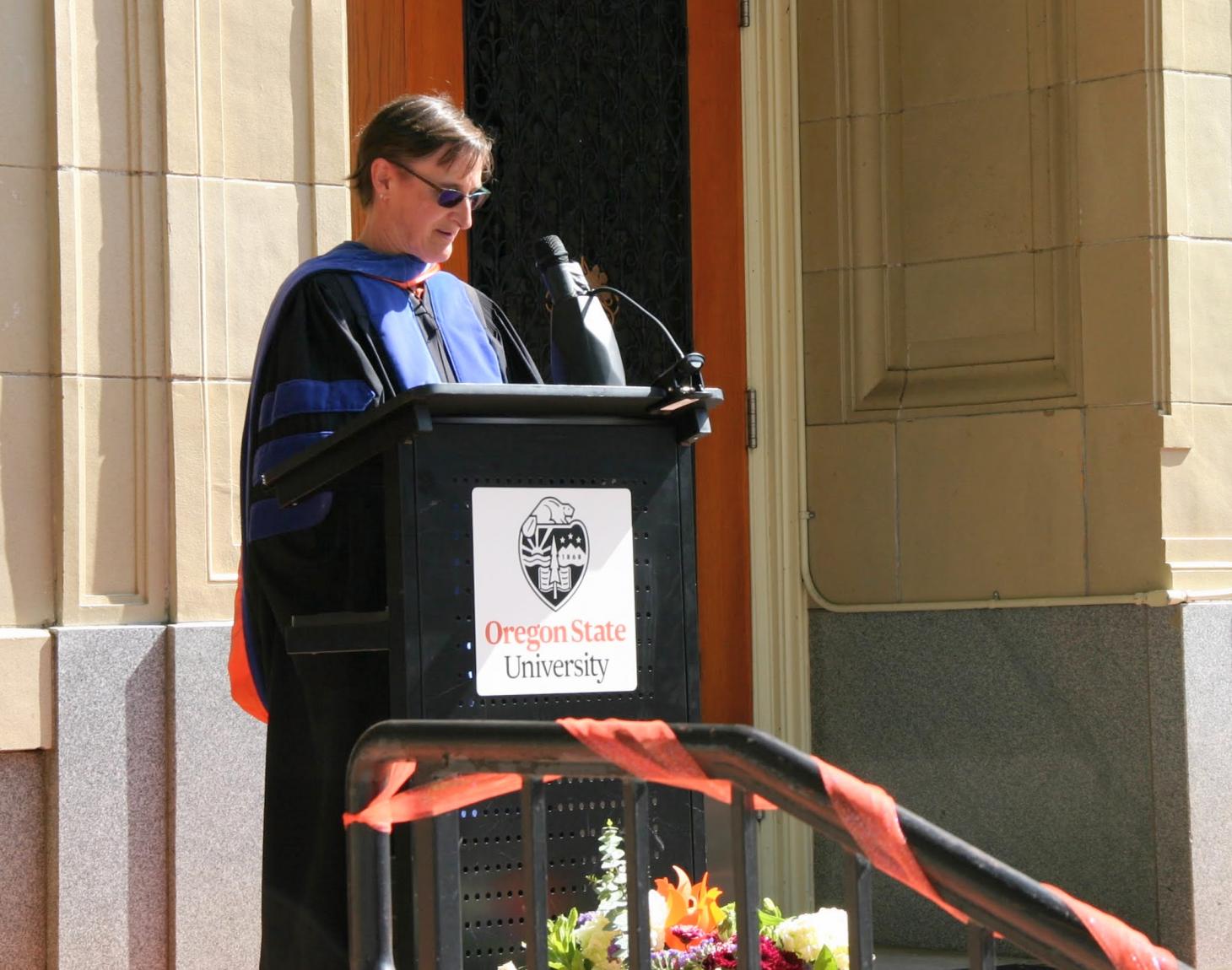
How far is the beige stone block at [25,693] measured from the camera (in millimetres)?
5145

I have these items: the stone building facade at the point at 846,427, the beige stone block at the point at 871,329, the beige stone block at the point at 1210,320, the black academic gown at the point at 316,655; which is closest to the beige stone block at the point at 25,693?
the stone building facade at the point at 846,427

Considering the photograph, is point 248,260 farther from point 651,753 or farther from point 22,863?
point 651,753

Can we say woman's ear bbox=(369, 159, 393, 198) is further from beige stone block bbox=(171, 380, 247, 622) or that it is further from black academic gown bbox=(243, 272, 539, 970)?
beige stone block bbox=(171, 380, 247, 622)

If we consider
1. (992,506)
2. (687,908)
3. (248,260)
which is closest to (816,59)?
(992,506)

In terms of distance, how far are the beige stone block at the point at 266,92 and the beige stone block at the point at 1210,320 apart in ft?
10.0

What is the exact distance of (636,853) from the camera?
7.79 feet

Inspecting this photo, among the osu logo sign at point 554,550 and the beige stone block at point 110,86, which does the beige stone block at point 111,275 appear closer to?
the beige stone block at point 110,86

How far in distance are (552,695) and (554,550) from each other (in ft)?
0.81

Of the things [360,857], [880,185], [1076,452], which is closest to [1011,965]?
[1076,452]

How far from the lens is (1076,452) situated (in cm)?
668

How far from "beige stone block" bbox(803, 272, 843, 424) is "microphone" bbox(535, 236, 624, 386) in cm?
372

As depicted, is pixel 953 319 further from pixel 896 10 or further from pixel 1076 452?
pixel 896 10

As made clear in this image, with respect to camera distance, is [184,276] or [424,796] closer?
[424,796]

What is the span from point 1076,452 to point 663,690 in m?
3.83
